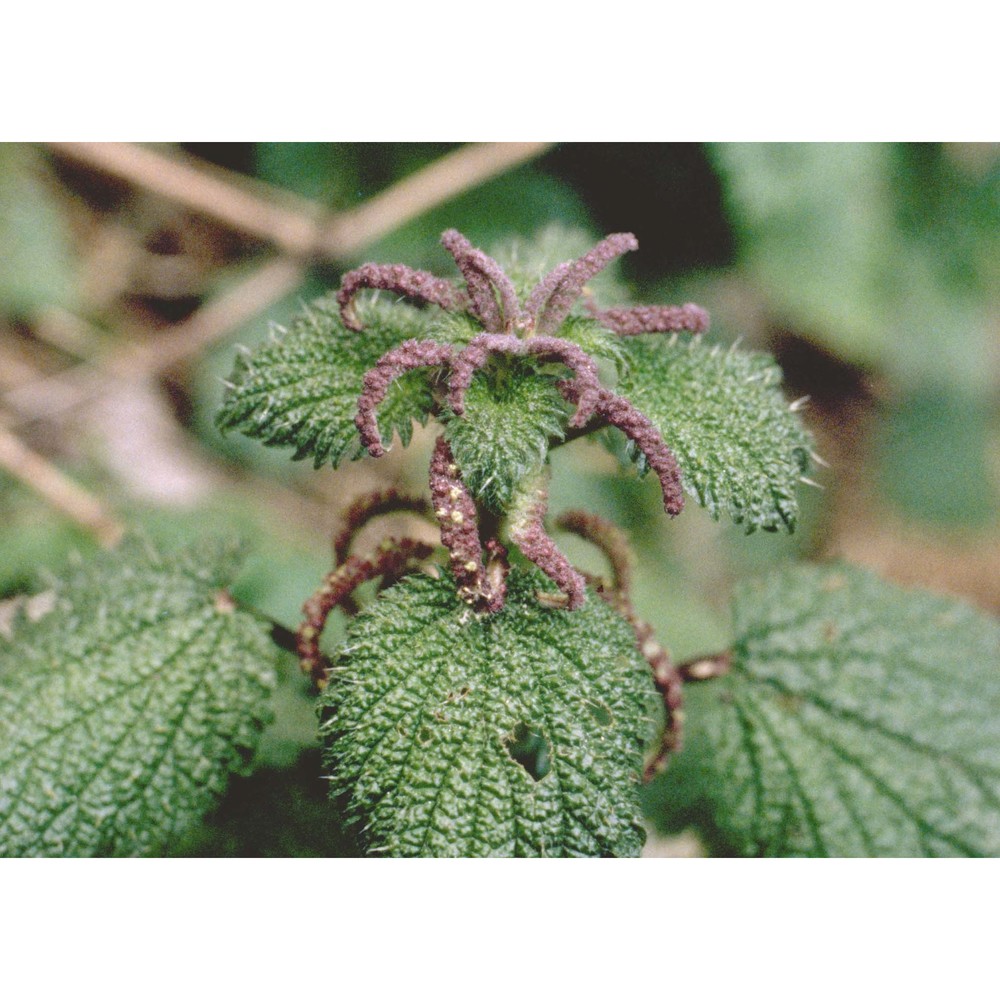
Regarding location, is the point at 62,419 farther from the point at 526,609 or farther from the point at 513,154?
the point at 526,609

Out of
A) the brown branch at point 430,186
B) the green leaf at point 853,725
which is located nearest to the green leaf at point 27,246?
the brown branch at point 430,186

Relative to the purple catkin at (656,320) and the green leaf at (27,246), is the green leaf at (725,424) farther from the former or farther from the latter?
the green leaf at (27,246)

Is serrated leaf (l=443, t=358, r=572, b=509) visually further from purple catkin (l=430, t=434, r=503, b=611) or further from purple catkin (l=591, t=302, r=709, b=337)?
purple catkin (l=591, t=302, r=709, b=337)

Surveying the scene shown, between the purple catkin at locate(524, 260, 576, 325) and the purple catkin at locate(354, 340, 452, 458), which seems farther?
the purple catkin at locate(524, 260, 576, 325)

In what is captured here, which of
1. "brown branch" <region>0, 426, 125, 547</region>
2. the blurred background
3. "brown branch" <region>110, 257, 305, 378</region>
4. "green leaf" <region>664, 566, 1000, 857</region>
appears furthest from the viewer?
"brown branch" <region>110, 257, 305, 378</region>

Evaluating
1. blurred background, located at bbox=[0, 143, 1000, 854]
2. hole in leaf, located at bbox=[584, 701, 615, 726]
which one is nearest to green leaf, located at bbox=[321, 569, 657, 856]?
hole in leaf, located at bbox=[584, 701, 615, 726]

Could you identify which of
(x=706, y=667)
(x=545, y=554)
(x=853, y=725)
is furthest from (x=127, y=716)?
(x=853, y=725)

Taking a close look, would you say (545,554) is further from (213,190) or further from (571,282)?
(213,190)
